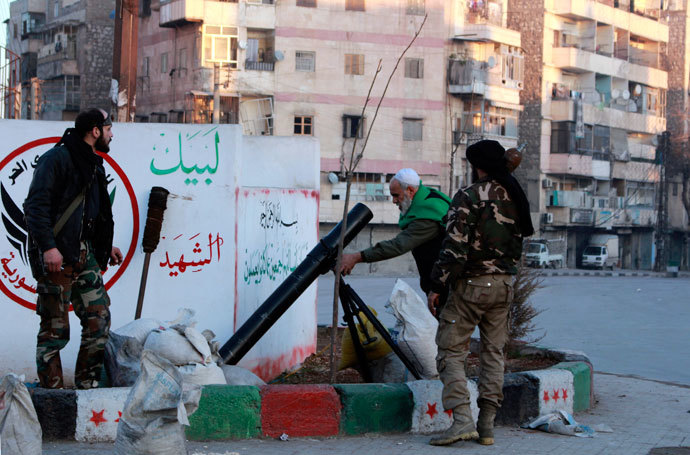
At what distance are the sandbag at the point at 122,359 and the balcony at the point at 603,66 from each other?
55019 mm

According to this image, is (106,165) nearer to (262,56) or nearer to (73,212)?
(73,212)

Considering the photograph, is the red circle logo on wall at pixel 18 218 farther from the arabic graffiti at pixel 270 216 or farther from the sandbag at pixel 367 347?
the sandbag at pixel 367 347

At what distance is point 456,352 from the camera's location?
5.96 meters

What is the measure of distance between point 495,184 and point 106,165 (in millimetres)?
2937

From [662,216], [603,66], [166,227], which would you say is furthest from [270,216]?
[662,216]

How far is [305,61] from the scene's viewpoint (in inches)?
1876

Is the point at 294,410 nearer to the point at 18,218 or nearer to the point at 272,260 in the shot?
the point at 272,260

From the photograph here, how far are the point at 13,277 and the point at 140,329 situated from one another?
1.28m

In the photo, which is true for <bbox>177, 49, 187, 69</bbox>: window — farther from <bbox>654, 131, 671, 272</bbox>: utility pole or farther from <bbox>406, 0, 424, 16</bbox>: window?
<bbox>654, 131, 671, 272</bbox>: utility pole

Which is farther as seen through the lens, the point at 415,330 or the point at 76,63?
the point at 76,63

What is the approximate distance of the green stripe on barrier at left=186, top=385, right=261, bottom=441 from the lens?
5812mm

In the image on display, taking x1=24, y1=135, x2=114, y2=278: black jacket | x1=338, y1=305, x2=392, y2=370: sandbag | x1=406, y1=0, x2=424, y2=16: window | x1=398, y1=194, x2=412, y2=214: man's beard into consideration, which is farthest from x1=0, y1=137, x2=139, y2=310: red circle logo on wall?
x1=406, y1=0, x2=424, y2=16: window

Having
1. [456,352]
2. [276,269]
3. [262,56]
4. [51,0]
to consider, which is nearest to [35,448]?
[456,352]

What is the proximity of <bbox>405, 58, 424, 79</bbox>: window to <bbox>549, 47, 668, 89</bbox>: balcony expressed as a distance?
12287 mm
